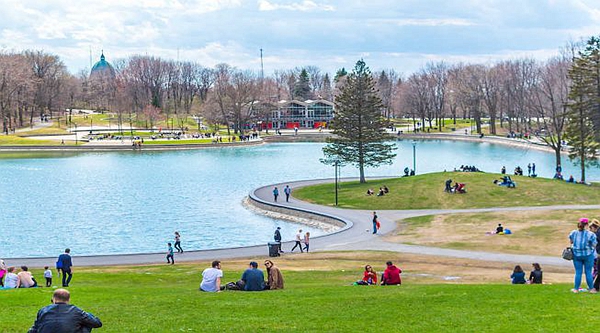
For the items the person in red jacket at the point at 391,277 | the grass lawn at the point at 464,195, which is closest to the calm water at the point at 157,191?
the grass lawn at the point at 464,195

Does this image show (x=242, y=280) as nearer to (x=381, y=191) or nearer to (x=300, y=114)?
(x=381, y=191)

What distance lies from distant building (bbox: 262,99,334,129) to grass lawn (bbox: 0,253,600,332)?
489ft

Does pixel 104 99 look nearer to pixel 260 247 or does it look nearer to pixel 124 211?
pixel 124 211

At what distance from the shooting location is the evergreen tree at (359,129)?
62.2 meters

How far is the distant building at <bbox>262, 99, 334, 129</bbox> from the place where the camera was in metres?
168

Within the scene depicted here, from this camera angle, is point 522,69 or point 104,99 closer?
point 522,69

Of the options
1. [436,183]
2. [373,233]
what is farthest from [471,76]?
[373,233]

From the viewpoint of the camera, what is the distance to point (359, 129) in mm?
62312

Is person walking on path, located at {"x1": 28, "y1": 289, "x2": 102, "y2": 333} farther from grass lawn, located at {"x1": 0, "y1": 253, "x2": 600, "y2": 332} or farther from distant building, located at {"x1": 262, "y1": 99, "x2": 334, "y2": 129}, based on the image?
A: distant building, located at {"x1": 262, "y1": 99, "x2": 334, "y2": 129}

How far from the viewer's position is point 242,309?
49.3 feet

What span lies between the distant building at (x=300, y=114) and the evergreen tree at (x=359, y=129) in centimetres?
10366

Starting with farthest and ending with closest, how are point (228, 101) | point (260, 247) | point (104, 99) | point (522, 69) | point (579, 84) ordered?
point (104, 99) < point (228, 101) < point (522, 69) < point (579, 84) < point (260, 247)

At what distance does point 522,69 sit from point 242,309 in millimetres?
134108

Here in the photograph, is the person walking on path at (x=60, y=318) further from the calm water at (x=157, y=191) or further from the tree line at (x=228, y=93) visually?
the tree line at (x=228, y=93)
